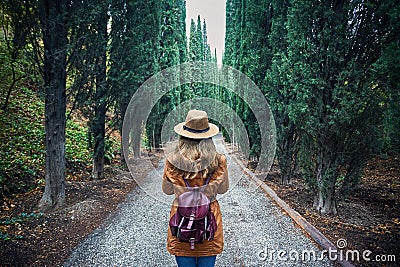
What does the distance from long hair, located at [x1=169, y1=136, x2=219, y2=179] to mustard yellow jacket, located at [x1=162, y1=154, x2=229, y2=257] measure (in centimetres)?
5

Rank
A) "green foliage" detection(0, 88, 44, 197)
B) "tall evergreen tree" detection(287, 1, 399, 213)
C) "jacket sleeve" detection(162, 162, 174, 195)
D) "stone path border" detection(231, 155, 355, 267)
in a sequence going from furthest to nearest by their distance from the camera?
"green foliage" detection(0, 88, 44, 197) < "tall evergreen tree" detection(287, 1, 399, 213) < "stone path border" detection(231, 155, 355, 267) < "jacket sleeve" detection(162, 162, 174, 195)

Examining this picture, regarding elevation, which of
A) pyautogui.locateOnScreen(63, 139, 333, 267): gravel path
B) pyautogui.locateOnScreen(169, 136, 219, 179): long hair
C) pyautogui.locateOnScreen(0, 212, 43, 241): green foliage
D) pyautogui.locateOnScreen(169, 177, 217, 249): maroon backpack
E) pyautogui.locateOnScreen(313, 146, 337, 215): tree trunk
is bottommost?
pyautogui.locateOnScreen(63, 139, 333, 267): gravel path

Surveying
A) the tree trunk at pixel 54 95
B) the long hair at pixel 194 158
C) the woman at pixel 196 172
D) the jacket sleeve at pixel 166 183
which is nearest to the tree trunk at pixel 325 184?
the woman at pixel 196 172

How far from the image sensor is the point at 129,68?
29.0ft

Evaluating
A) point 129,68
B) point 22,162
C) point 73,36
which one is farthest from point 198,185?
point 129,68

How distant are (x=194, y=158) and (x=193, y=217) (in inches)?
17.4

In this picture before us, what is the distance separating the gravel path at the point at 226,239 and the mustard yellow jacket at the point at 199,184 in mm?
1681

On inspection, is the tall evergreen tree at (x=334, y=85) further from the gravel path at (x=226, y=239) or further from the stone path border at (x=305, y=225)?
the gravel path at (x=226, y=239)

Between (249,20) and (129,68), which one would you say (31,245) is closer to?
(129,68)

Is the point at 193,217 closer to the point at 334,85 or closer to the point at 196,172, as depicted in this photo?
the point at 196,172

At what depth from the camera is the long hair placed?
84.4 inches

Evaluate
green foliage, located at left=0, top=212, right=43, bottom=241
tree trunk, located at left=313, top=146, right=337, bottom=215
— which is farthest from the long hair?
tree trunk, located at left=313, top=146, right=337, bottom=215

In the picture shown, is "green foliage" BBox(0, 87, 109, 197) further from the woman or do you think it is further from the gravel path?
the woman

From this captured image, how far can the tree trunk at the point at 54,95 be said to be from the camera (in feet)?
16.9
